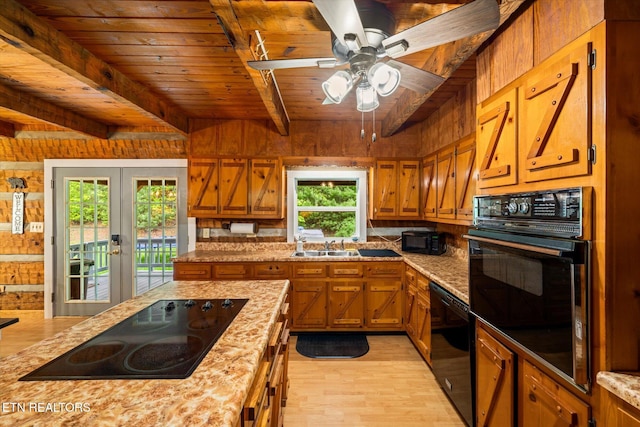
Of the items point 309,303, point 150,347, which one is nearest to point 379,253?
point 309,303

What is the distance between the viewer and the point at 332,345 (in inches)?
123

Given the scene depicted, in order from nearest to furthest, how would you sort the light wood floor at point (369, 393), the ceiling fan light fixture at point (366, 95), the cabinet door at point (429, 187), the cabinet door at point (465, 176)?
the ceiling fan light fixture at point (366, 95) → the light wood floor at point (369, 393) → the cabinet door at point (465, 176) → the cabinet door at point (429, 187)

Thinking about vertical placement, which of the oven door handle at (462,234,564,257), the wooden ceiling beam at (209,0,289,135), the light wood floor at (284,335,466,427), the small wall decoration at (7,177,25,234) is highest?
the wooden ceiling beam at (209,0,289,135)

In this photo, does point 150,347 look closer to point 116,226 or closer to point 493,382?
point 493,382

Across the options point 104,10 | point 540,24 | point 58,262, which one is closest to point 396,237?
point 540,24

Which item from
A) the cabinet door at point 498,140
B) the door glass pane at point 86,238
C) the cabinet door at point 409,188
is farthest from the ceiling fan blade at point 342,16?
the door glass pane at point 86,238

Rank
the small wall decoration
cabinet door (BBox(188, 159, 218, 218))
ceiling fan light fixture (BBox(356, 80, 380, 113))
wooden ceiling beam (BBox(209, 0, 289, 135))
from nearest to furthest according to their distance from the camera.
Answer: wooden ceiling beam (BBox(209, 0, 289, 135))
ceiling fan light fixture (BBox(356, 80, 380, 113))
cabinet door (BBox(188, 159, 218, 218))
the small wall decoration

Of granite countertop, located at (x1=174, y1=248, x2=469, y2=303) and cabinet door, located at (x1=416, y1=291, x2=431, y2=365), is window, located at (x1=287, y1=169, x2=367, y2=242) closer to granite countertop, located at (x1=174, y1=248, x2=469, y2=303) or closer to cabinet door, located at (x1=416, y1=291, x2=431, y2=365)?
granite countertop, located at (x1=174, y1=248, x2=469, y2=303)

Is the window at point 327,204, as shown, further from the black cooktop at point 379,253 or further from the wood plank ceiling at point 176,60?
the wood plank ceiling at point 176,60

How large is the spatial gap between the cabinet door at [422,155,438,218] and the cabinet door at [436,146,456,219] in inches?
3.9

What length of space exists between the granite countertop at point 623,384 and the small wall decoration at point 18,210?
5728mm

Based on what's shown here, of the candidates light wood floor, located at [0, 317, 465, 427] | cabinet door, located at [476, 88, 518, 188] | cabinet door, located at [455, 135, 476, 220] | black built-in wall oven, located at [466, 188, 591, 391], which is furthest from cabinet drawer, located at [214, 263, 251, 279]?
cabinet door, located at [476, 88, 518, 188]

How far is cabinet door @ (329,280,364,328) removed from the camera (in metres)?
3.30

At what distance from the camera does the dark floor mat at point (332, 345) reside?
2934 mm
